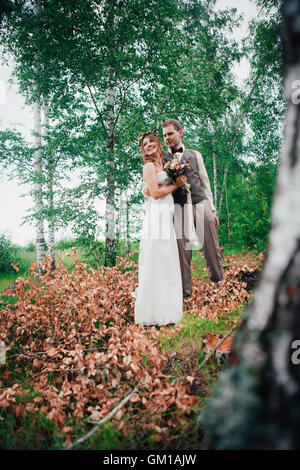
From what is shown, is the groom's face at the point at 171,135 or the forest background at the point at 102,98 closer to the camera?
the groom's face at the point at 171,135

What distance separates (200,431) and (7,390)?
6.29ft

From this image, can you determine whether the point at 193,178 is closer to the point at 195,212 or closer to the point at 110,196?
the point at 195,212

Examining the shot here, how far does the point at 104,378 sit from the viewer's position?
8.72ft

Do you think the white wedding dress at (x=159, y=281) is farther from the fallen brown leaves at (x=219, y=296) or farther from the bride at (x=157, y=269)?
the fallen brown leaves at (x=219, y=296)

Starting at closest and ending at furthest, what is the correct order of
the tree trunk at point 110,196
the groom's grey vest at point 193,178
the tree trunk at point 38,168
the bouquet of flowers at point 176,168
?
1. the bouquet of flowers at point 176,168
2. the groom's grey vest at point 193,178
3. the tree trunk at point 110,196
4. the tree trunk at point 38,168

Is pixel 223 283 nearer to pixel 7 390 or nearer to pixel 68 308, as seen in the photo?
pixel 68 308

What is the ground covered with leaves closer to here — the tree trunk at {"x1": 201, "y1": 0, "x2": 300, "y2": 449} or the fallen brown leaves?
the fallen brown leaves

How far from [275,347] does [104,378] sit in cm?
246

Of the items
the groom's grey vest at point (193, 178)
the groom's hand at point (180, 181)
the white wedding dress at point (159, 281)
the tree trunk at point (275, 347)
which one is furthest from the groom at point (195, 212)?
the tree trunk at point (275, 347)

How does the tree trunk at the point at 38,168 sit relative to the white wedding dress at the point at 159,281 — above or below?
above

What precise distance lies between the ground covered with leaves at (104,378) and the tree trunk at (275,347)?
4.17 ft

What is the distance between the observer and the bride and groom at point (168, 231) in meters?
3.92

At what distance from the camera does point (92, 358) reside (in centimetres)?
270
